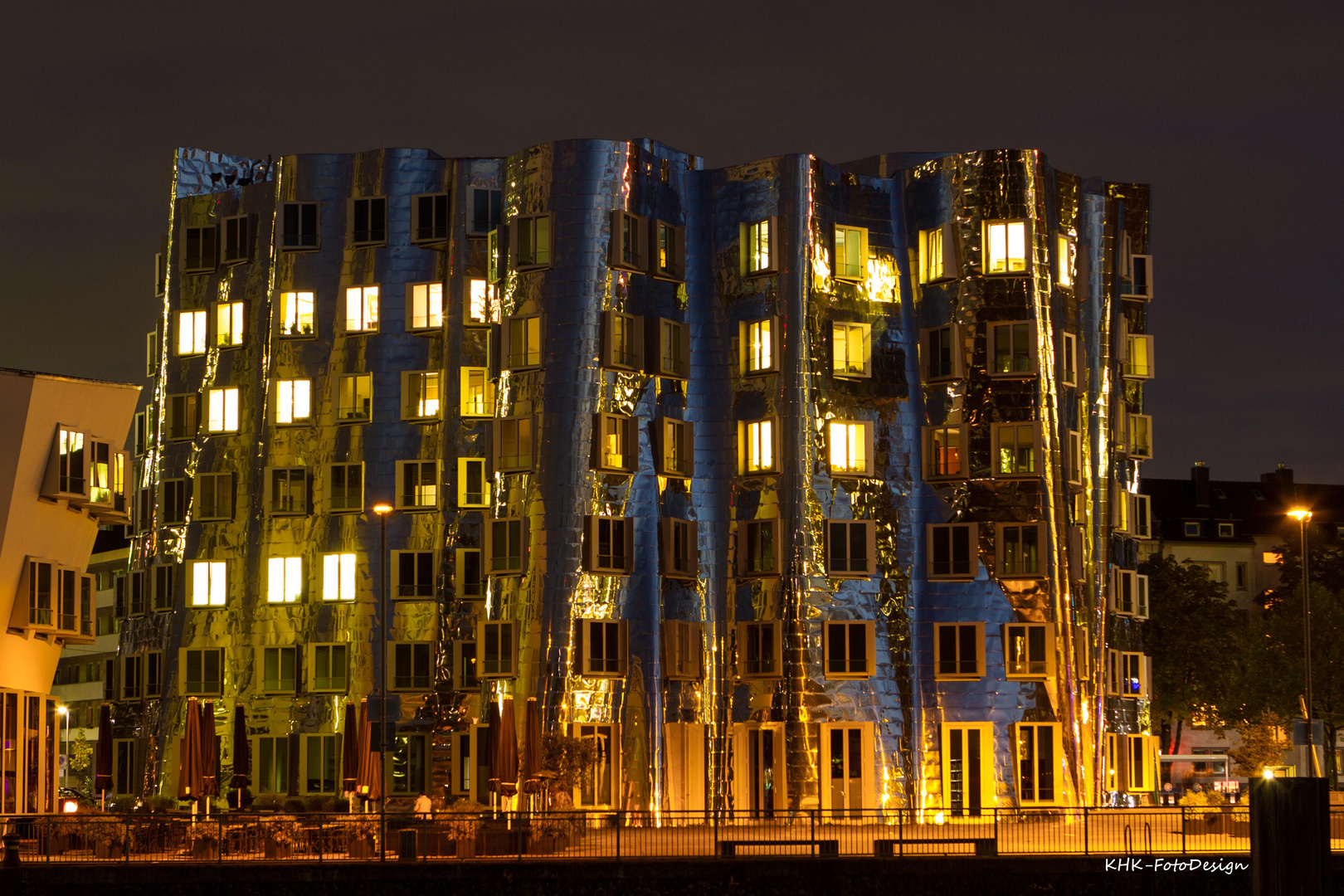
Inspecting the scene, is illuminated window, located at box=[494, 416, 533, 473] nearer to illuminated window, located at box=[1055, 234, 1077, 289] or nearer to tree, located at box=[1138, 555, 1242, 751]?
illuminated window, located at box=[1055, 234, 1077, 289]

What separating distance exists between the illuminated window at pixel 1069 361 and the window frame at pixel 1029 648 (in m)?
8.76

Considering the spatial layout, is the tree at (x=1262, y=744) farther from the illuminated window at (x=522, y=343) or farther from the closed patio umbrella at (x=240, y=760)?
the closed patio umbrella at (x=240, y=760)

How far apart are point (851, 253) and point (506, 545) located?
15.8 meters

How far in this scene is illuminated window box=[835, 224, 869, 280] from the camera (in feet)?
255

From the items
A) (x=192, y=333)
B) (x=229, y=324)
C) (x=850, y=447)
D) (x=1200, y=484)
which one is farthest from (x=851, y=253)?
(x=1200, y=484)

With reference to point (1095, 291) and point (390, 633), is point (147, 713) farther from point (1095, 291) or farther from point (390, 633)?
point (1095, 291)

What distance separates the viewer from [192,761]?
62469 millimetres

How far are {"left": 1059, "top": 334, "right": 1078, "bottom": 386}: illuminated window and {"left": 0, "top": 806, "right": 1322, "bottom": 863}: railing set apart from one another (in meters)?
25.5

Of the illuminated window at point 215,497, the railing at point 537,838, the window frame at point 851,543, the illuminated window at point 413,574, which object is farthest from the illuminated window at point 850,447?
the railing at point 537,838

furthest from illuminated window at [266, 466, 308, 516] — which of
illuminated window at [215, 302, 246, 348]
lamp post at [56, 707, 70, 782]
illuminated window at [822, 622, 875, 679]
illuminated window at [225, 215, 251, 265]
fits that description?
lamp post at [56, 707, 70, 782]

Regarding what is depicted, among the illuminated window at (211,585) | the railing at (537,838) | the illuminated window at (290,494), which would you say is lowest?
the railing at (537,838)

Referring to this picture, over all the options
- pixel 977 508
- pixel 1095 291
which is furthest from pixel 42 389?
pixel 1095 291

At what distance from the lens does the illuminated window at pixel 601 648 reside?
2904 inches

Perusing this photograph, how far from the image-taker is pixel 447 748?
7669 centimetres
